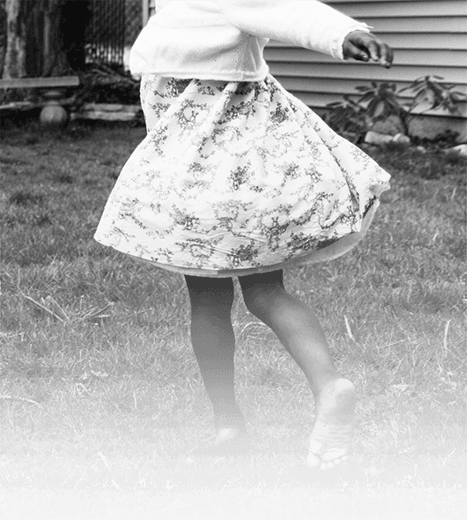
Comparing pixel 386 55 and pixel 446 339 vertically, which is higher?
pixel 386 55

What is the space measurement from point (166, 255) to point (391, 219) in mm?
3073

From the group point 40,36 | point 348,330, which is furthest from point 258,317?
point 40,36

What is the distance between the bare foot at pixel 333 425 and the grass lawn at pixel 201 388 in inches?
3.4

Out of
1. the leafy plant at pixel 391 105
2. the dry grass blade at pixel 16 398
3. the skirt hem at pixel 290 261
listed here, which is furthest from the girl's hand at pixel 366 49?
the leafy plant at pixel 391 105

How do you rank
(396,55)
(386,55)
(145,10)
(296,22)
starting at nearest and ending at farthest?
(386,55) < (296,22) < (396,55) < (145,10)

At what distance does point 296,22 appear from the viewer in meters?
1.72

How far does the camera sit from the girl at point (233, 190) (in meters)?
1.93

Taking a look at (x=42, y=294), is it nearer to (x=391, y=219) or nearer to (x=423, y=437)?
(x=423, y=437)

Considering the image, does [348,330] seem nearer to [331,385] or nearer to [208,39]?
[331,385]

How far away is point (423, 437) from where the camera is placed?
2242mm

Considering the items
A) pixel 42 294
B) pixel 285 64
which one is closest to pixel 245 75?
pixel 42 294

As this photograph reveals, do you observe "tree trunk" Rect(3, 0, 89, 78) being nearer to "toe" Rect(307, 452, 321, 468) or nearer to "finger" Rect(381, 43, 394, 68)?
"toe" Rect(307, 452, 321, 468)

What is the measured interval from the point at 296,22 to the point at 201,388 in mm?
1256

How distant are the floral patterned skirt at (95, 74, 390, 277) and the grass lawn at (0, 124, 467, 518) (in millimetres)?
515
